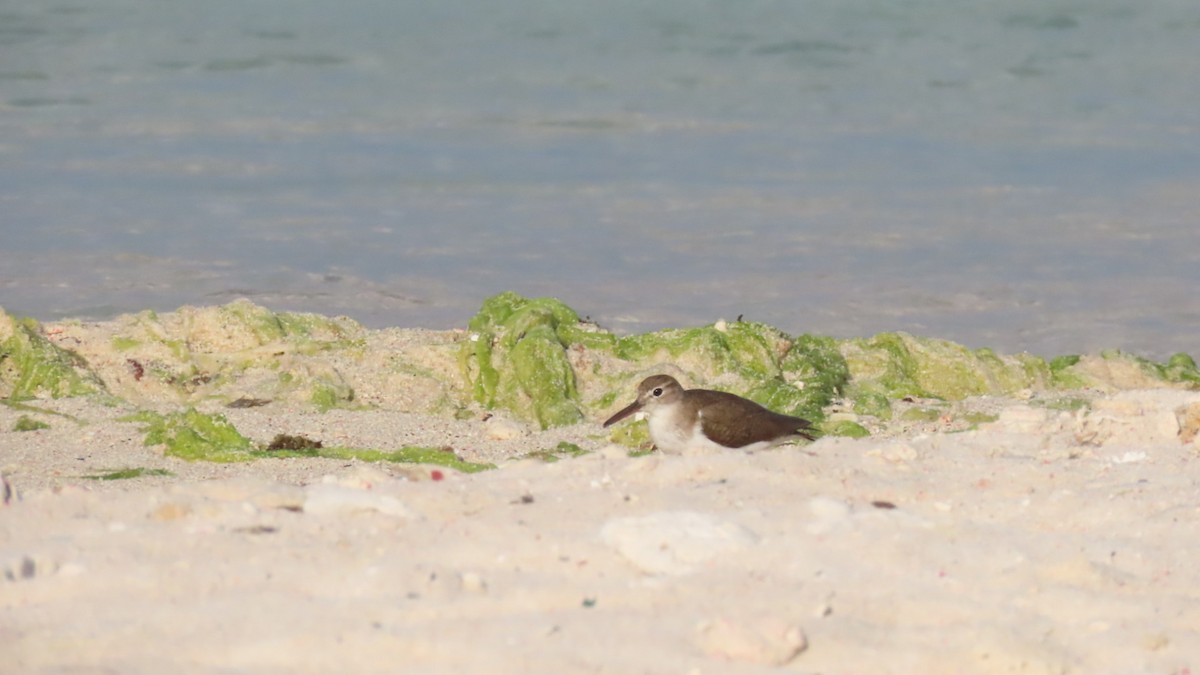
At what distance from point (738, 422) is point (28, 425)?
3.13m

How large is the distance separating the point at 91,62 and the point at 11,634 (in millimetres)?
14313

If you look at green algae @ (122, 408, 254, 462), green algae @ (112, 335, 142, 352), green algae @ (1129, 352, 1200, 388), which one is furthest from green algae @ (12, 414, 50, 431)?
green algae @ (1129, 352, 1200, 388)

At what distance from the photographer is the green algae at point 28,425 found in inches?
264

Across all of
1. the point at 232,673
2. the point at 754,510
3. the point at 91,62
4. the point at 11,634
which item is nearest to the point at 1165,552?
the point at 754,510

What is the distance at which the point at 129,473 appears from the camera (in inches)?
232

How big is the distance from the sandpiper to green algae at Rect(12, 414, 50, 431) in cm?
273

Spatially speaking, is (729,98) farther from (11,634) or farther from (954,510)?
(11,634)

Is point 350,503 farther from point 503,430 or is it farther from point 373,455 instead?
point 503,430

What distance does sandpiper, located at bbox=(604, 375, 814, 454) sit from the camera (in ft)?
19.4

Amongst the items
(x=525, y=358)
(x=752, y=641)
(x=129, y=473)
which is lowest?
(x=129, y=473)

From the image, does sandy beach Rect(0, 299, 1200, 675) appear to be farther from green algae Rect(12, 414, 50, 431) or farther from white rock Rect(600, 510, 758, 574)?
green algae Rect(12, 414, 50, 431)

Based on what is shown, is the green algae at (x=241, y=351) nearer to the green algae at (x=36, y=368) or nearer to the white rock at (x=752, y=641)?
the green algae at (x=36, y=368)

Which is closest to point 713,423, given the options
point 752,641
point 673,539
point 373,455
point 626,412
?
point 626,412

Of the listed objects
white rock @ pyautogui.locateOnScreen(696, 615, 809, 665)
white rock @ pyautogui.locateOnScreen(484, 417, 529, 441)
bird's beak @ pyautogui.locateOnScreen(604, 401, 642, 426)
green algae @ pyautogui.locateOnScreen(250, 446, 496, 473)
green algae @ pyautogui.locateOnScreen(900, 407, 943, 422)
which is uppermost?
white rock @ pyautogui.locateOnScreen(696, 615, 809, 665)
